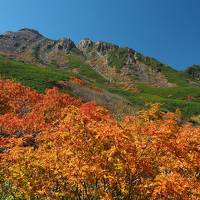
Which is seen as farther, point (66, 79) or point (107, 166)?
point (66, 79)

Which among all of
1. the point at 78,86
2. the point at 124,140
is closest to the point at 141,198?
the point at 124,140

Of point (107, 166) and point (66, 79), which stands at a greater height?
point (66, 79)

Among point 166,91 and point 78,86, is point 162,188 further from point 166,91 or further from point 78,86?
point 166,91

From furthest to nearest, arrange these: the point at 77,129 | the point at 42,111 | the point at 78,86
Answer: the point at 78,86, the point at 42,111, the point at 77,129

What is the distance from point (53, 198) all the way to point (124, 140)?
453 centimetres

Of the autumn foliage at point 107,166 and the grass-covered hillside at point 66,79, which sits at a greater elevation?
the grass-covered hillside at point 66,79

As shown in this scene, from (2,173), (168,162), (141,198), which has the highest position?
(168,162)

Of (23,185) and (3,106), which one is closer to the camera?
(23,185)

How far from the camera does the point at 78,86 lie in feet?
306

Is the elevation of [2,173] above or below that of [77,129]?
below

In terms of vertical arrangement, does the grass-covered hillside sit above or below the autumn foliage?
above

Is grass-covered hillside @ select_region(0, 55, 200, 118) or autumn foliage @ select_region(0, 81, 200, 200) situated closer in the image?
autumn foliage @ select_region(0, 81, 200, 200)

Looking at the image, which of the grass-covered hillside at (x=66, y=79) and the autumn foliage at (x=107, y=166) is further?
the grass-covered hillside at (x=66, y=79)

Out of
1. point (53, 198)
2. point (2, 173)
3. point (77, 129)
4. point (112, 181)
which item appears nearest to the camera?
point (112, 181)
